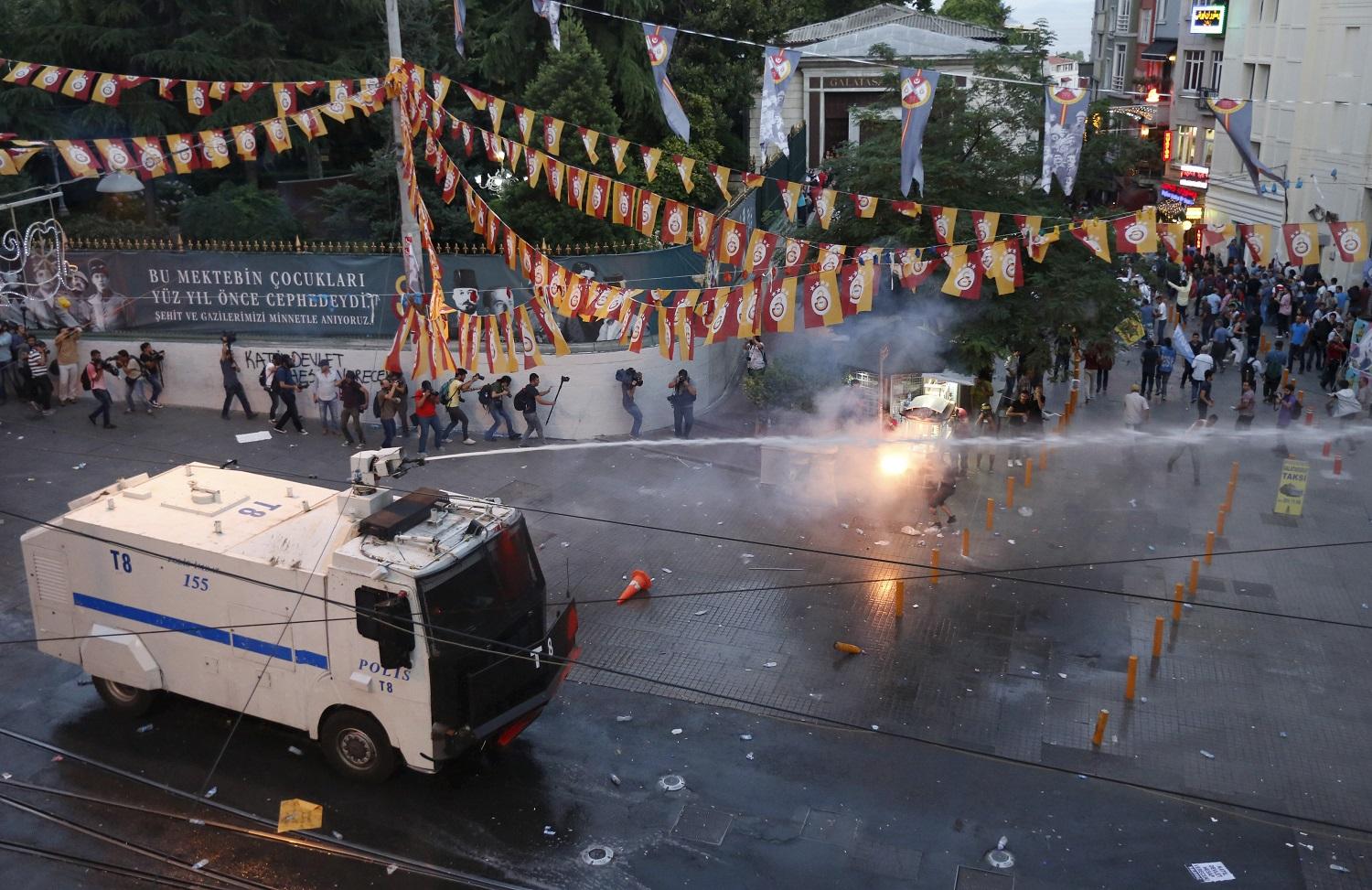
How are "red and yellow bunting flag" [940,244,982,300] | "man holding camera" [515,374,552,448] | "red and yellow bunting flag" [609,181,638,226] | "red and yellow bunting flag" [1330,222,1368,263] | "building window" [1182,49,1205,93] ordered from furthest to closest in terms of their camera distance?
"building window" [1182,49,1205,93] < "man holding camera" [515,374,552,448] < "red and yellow bunting flag" [609,181,638,226] < "red and yellow bunting flag" [940,244,982,300] < "red and yellow bunting flag" [1330,222,1368,263]

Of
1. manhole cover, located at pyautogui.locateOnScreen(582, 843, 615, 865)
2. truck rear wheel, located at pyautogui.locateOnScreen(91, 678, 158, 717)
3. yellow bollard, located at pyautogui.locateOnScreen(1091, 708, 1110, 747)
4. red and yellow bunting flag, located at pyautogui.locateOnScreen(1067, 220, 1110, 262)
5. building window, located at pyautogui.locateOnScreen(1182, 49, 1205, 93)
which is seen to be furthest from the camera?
building window, located at pyautogui.locateOnScreen(1182, 49, 1205, 93)

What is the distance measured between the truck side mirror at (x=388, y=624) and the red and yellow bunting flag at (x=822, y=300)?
27.7 feet

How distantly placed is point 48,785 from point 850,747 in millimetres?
7437

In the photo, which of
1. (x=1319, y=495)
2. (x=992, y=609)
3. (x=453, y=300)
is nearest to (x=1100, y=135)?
(x=1319, y=495)

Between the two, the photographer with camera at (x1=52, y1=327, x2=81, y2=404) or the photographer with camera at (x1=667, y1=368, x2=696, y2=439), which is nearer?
the photographer with camera at (x1=667, y1=368, x2=696, y2=439)

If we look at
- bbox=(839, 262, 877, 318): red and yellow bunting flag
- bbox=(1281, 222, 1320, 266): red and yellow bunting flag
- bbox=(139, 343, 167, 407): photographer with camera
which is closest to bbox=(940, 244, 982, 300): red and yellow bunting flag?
bbox=(839, 262, 877, 318): red and yellow bunting flag

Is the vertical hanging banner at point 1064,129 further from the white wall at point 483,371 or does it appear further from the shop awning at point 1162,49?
the shop awning at point 1162,49

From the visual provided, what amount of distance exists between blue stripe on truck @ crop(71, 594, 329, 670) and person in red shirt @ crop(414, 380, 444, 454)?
27.6ft

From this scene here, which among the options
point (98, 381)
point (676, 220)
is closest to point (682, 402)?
point (676, 220)

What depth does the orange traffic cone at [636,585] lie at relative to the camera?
1446 cm

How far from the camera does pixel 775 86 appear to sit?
50.2ft

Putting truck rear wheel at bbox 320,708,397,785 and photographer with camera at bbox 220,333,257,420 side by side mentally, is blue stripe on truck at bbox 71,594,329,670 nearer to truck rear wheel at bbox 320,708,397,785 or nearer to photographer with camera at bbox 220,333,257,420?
truck rear wheel at bbox 320,708,397,785

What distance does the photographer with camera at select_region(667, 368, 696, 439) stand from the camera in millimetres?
20156

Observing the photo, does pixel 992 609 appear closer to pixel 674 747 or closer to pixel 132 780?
pixel 674 747
